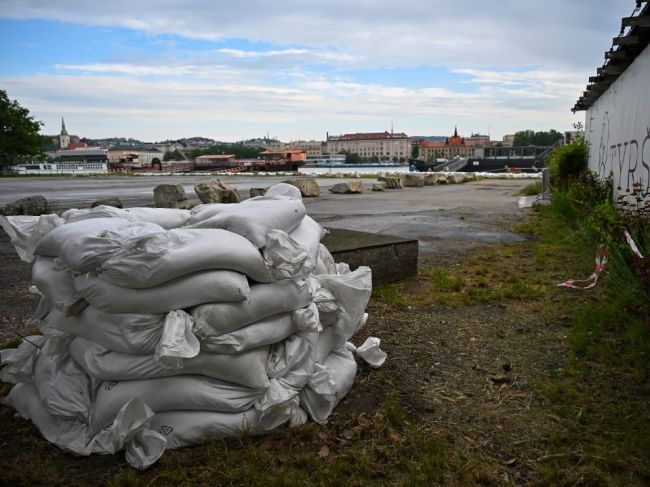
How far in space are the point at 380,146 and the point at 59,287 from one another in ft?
447

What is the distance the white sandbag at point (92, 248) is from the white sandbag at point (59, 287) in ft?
0.73

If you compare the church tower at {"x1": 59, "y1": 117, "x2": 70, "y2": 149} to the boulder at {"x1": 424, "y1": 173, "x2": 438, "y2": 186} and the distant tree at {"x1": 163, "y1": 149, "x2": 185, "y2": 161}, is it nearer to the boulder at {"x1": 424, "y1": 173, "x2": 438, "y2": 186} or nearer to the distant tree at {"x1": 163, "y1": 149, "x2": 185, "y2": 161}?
the distant tree at {"x1": 163, "y1": 149, "x2": 185, "y2": 161}

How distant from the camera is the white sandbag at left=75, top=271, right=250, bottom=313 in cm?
235

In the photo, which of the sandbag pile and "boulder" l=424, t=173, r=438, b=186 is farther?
"boulder" l=424, t=173, r=438, b=186

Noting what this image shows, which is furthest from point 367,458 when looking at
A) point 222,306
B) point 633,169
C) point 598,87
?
point 598,87

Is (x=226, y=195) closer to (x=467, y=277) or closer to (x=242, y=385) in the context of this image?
(x=467, y=277)

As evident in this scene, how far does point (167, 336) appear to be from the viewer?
2244 millimetres

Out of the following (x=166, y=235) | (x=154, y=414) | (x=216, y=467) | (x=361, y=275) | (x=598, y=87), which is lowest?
(x=216, y=467)

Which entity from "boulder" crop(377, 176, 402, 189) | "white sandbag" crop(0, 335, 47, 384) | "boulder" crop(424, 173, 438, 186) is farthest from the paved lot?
"boulder" crop(424, 173, 438, 186)

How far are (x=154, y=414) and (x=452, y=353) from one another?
203 centimetres

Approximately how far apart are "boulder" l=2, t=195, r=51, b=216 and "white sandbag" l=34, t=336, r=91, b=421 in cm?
824

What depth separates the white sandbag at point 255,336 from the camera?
7.92 feet

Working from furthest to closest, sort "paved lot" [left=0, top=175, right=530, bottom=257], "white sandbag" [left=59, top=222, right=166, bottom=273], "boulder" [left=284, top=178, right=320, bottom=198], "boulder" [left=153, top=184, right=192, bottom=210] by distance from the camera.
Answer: "boulder" [left=284, top=178, right=320, bottom=198]
"boulder" [left=153, top=184, right=192, bottom=210]
"paved lot" [left=0, top=175, right=530, bottom=257]
"white sandbag" [left=59, top=222, right=166, bottom=273]

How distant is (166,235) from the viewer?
8.14ft
